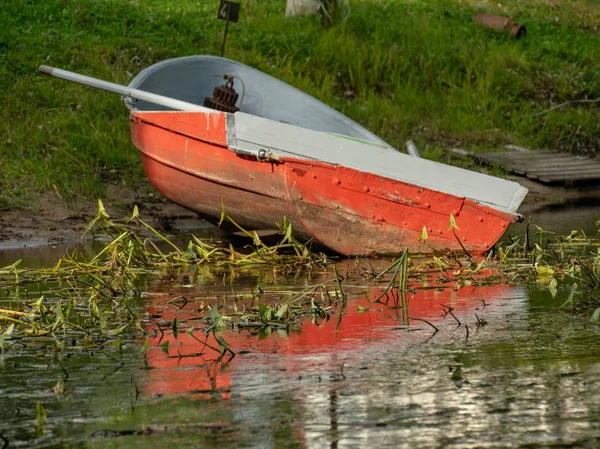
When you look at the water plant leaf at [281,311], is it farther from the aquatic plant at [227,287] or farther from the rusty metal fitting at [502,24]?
the rusty metal fitting at [502,24]

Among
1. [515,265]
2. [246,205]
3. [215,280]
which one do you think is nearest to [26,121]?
[246,205]

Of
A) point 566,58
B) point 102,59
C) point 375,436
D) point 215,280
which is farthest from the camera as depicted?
point 566,58

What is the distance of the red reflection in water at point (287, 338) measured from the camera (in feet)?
14.7

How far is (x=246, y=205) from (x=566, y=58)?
1025 centimetres

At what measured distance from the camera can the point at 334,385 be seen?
4312mm

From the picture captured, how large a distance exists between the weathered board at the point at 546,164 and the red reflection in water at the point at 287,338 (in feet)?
22.8

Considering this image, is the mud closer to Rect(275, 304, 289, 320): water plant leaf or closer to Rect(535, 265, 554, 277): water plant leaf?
Rect(535, 265, 554, 277): water plant leaf

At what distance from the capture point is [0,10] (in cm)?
1451

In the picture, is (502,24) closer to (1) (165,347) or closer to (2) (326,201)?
(2) (326,201)

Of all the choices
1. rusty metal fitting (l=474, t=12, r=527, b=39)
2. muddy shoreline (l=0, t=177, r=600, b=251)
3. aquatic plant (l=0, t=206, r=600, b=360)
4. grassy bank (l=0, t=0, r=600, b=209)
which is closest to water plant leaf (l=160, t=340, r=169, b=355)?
aquatic plant (l=0, t=206, r=600, b=360)

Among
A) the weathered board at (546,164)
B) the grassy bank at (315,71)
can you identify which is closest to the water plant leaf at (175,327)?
the grassy bank at (315,71)

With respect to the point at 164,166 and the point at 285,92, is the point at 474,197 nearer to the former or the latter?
the point at 164,166

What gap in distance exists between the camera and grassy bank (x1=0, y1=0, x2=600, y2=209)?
39.9 ft

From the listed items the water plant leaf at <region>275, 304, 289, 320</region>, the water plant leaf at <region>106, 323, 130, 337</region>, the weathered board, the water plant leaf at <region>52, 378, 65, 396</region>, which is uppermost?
the weathered board
